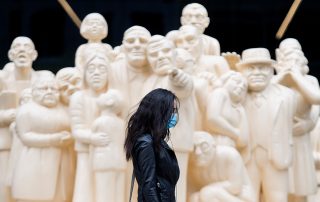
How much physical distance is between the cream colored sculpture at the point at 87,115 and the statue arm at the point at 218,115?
872mm

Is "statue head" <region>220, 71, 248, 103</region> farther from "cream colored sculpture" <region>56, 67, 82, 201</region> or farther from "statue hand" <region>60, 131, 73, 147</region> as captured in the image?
"statue hand" <region>60, 131, 73, 147</region>

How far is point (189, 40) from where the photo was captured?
971cm

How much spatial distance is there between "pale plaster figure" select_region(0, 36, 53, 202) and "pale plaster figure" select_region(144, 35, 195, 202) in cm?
135

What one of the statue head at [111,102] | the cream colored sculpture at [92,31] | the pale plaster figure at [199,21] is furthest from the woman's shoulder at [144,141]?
the pale plaster figure at [199,21]

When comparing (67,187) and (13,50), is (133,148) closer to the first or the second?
(67,187)

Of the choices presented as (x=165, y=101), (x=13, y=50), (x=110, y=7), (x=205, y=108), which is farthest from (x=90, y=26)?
(x=110, y=7)

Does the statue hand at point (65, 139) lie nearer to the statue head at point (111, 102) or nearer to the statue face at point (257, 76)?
the statue head at point (111, 102)

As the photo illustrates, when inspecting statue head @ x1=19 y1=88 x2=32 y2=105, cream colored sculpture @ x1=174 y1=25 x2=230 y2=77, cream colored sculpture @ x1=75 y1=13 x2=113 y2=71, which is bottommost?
statue head @ x1=19 y1=88 x2=32 y2=105

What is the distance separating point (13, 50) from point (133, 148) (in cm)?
389

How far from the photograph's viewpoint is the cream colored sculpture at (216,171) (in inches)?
364

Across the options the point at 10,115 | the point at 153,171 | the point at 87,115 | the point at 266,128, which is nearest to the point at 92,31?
the point at 10,115

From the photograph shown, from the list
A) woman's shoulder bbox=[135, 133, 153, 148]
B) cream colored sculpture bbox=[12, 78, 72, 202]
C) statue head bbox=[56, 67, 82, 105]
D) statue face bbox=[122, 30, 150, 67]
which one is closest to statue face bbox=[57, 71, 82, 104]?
statue head bbox=[56, 67, 82, 105]

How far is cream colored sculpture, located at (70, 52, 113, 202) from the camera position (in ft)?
30.3

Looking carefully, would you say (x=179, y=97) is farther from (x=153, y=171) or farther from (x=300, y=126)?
(x=153, y=171)
